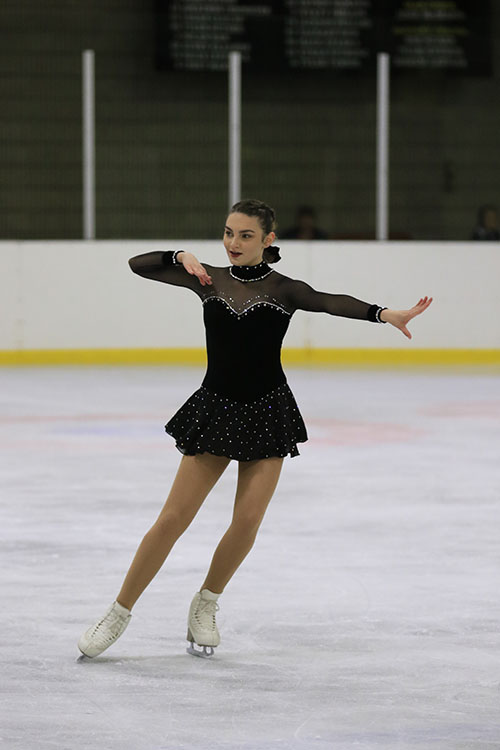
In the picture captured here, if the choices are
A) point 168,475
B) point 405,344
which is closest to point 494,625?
point 168,475

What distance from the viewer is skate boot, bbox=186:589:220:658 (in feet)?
12.3

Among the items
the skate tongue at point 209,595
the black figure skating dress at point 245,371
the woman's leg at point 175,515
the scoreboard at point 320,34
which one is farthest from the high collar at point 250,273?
the scoreboard at point 320,34

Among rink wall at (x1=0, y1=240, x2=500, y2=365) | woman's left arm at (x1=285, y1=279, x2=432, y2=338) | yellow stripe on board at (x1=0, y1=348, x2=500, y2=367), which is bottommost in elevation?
yellow stripe on board at (x1=0, y1=348, x2=500, y2=367)

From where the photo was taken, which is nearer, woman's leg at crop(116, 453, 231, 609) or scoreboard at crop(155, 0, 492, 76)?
woman's leg at crop(116, 453, 231, 609)

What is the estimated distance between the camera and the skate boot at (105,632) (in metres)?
3.69

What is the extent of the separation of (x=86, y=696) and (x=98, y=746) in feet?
1.21

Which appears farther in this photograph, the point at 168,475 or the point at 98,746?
the point at 168,475

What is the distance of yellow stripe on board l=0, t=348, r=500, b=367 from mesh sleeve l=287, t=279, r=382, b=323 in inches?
351

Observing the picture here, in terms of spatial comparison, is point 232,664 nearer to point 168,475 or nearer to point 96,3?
point 168,475

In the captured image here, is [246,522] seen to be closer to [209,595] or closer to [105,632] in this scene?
[209,595]

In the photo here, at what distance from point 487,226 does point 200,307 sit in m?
2.83

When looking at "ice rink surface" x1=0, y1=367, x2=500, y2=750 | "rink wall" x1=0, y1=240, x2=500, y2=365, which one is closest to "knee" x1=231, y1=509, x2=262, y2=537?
"ice rink surface" x1=0, y1=367, x2=500, y2=750

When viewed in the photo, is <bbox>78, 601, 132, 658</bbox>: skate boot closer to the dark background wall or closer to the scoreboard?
the dark background wall

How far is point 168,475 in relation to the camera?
6.85m
